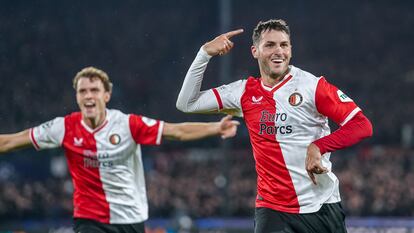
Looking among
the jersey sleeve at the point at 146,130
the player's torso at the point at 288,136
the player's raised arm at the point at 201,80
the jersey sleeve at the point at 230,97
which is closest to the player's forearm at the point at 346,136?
the player's torso at the point at 288,136

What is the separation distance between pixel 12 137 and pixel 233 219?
7.55 metres

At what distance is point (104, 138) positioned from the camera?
644 centimetres

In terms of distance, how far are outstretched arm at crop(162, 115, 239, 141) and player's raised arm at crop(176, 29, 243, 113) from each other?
841 mm

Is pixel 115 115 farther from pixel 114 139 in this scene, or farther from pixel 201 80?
pixel 201 80

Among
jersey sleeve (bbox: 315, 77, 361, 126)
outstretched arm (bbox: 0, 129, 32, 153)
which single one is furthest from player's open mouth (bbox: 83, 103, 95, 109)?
jersey sleeve (bbox: 315, 77, 361, 126)

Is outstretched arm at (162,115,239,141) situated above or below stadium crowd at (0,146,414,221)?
above

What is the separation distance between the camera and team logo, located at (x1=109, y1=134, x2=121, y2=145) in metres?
6.39

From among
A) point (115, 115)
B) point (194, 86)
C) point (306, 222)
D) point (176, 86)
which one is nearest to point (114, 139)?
point (115, 115)

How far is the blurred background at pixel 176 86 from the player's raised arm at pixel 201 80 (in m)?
6.00

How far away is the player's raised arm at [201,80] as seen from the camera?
495cm

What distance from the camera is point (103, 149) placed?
6379mm

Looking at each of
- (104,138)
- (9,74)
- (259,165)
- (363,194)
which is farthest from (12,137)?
(9,74)

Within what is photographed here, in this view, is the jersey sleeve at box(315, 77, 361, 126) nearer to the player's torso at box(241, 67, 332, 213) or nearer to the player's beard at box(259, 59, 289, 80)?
the player's torso at box(241, 67, 332, 213)

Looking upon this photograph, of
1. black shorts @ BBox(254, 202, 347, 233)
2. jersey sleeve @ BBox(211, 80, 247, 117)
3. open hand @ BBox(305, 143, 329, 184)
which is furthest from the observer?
jersey sleeve @ BBox(211, 80, 247, 117)
